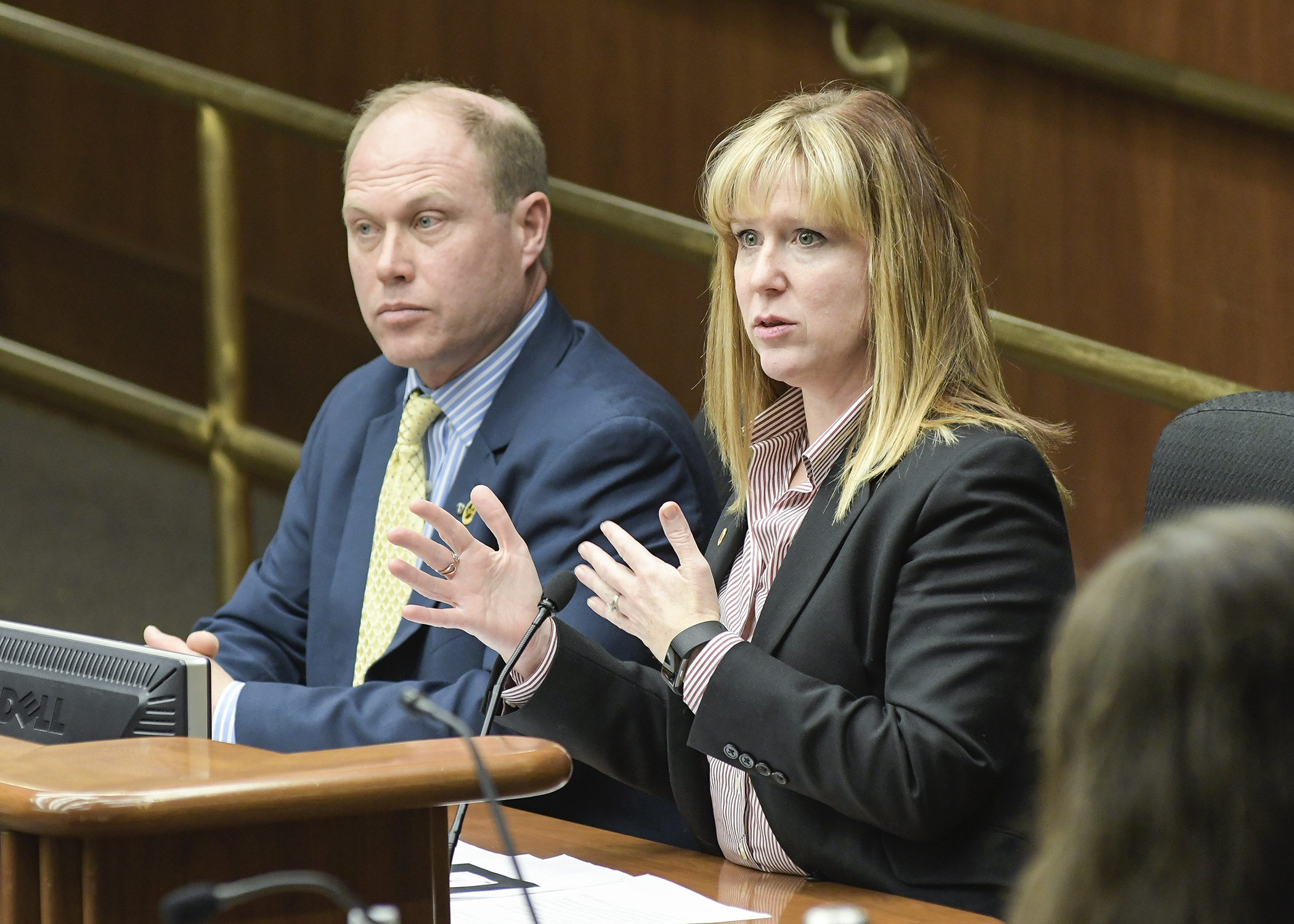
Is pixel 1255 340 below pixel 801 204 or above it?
above

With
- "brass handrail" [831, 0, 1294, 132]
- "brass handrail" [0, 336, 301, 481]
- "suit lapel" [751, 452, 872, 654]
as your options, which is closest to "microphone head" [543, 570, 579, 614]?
"suit lapel" [751, 452, 872, 654]

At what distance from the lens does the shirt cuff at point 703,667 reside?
62.8 inches

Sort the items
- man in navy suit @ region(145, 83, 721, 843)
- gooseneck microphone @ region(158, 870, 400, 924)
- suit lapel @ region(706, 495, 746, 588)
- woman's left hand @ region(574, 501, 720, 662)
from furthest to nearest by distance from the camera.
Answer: man in navy suit @ region(145, 83, 721, 843)
suit lapel @ region(706, 495, 746, 588)
woman's left hand @ region(574, 501, 720, 662)
gooseneck microphone @ region(158, 870, 400, 924)

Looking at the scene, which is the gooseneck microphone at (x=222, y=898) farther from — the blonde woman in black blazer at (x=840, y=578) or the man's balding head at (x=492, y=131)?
the man's balding head at (x=492, y=131)

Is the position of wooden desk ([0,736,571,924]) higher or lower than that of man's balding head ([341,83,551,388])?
lower

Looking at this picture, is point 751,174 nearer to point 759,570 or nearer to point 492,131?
point 759,570

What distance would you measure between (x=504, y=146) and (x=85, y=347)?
202 cm

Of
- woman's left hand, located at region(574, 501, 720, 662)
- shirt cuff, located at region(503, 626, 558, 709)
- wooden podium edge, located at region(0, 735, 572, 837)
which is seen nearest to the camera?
wooden podium edge, located at region(0, 735, 572, 837)

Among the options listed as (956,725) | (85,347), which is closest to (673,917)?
(956,725)

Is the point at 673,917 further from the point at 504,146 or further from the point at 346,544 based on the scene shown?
the point at 504,146

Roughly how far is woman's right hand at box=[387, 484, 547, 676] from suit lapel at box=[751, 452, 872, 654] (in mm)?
234

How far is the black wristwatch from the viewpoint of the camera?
1610 mm

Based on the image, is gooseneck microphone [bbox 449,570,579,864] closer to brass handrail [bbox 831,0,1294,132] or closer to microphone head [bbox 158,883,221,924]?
microphone head [bbox 158,883,221,924]

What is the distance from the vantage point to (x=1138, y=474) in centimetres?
295
